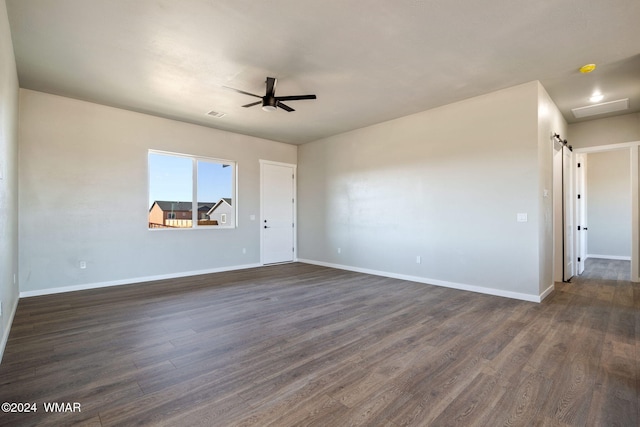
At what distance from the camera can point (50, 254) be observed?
4516mm

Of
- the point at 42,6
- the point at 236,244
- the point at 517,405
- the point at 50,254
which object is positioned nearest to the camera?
the point at 517,405

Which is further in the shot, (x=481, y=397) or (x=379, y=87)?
(x=379, y=87)

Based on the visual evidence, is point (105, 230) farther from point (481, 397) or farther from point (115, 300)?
point (481, 397)

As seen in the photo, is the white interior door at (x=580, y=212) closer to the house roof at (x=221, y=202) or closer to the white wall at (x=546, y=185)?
the white wall at (x=546, y=185)

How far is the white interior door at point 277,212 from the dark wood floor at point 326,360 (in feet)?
9.49

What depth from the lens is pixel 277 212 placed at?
24.2 feet

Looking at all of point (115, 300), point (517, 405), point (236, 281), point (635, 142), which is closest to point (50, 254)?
point (115, 300)

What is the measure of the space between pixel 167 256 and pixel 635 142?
8637 mm

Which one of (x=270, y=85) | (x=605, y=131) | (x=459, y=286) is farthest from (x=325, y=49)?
(x=605, y=131)

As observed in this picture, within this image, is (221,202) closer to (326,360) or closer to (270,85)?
(270,85)

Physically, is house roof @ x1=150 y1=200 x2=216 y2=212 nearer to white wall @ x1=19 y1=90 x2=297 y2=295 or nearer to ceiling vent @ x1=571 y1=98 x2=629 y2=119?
white wall @ x1=19 y1=90 x2=297 y2=295

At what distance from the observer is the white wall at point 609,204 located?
24.6 ft

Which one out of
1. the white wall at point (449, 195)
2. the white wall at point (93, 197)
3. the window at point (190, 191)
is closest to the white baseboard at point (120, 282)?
the white wall at point (93, 197)

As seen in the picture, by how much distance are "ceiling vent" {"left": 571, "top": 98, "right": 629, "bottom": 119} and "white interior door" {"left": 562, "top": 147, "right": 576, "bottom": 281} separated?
0.63 meters
